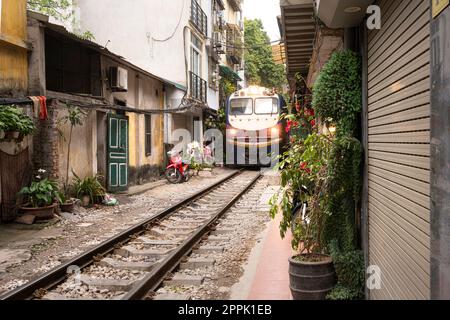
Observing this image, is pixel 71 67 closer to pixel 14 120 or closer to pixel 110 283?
pixel 14 120

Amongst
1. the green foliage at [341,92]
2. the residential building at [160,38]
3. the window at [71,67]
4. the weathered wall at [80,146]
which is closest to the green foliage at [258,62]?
the residential building at [160,38]

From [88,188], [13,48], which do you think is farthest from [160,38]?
[13,48]

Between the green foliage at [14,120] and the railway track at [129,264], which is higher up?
the green foliage at [14,120]

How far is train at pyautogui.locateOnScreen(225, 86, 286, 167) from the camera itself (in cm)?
2059

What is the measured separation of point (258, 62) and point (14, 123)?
3822 cm

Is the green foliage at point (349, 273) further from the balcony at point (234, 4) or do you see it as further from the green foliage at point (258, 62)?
the green foliage at point (258, 62)

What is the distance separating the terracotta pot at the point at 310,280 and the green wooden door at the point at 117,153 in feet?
30.3

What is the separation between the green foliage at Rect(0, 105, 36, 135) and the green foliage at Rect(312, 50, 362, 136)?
5664 millimetres

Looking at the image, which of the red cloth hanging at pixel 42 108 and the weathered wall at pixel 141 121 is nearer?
the red cloth hanging at pixel 42 108

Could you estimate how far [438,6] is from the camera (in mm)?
2490

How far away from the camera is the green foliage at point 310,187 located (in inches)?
199

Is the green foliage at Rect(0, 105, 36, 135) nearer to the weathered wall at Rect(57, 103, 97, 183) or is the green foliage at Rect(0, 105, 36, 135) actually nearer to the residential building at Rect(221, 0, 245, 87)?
the weathered wall at Rect(57, 103, 97, 183)
